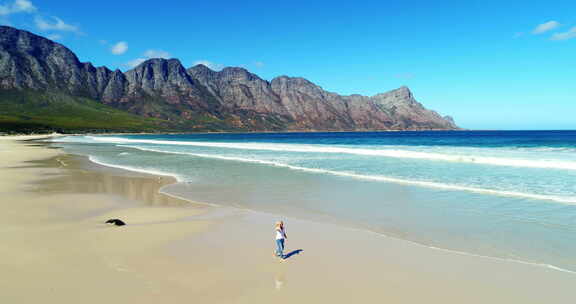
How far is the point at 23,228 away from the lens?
1006 cm

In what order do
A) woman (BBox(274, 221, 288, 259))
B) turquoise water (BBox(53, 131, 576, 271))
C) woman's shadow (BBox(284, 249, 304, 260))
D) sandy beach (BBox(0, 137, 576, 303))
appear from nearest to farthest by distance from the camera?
sandy beach (BBox(0, 137, 576, 303)), woman (BBox(274, 221, 288, 259)), woman's shadow (BBox(284, 249, 304, 260)), turquoise water (BBox(53, 131, 576, 271))

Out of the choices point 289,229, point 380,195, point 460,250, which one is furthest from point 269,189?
point 460,250

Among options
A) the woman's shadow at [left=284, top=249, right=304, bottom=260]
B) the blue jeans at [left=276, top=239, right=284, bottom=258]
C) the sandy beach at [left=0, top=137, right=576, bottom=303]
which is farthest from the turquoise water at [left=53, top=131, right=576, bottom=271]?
the blue jeans at [left=276, top=239, right=284, bottom=258]

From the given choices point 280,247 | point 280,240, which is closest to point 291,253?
point 280,247

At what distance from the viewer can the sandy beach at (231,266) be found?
6125mm

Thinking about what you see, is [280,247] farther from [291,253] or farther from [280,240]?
[291,253]

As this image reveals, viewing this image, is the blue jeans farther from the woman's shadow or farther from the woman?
the woman's shadow

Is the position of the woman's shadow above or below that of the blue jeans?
below

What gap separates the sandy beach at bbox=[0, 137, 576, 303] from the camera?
6.12 meters

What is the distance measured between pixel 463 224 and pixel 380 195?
518 centimetres

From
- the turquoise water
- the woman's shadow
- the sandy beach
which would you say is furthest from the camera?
the turquoise water

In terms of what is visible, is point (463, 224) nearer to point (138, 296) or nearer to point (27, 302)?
point (138, 296)

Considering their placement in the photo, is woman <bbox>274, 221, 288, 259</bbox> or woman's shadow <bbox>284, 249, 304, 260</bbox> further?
→ woman's shadow <bbox>284, 249, 304, 260</bbox>

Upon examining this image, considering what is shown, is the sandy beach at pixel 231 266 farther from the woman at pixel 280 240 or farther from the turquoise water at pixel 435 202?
the turquoise water at pixel 435 202
